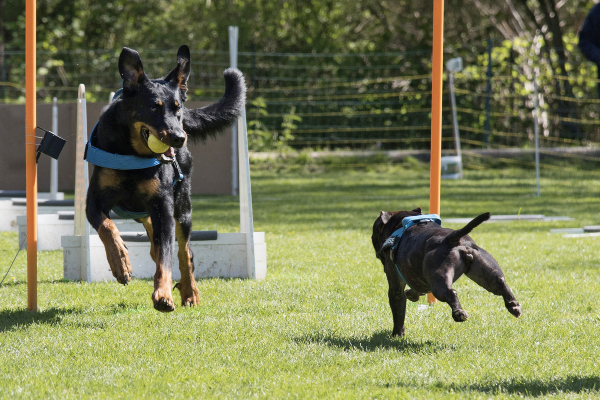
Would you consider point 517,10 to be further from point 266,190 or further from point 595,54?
point 595,54

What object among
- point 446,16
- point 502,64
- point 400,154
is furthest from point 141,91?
point 446,16

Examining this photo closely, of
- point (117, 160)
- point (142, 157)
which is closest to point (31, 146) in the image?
point (117, 160)

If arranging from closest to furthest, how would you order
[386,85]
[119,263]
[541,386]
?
1. [541,386]
2. [119,263]
3. [386,85]

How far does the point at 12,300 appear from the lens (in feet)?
14.7

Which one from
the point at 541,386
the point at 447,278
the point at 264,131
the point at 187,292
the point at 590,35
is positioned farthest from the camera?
the point at 264,131

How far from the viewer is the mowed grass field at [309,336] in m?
2.81

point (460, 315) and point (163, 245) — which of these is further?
point (163, 245)

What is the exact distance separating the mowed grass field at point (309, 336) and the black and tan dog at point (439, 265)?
0.28 meters

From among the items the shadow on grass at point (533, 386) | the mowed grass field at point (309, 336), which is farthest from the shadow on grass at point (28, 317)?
the shadow on grass at point (533, 386)

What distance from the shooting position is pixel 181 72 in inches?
161

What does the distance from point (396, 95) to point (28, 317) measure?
45.4 feet

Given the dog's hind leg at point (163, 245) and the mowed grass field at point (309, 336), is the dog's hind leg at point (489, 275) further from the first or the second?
the dog's hind leg at point (163, 245)

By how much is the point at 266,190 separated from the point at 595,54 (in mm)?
7062

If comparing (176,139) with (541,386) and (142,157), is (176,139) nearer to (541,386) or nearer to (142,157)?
(142,157)
